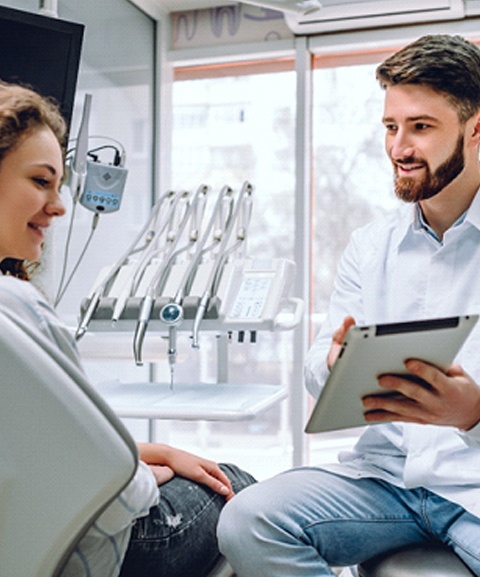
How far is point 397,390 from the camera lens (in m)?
1.18

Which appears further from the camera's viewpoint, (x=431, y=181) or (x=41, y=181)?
(x=431, y=181)

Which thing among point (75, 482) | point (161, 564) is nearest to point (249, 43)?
point (161, 564)

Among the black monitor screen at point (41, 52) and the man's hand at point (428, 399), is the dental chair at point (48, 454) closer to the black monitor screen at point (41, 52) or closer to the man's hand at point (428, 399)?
the man's hand at point (428, 399)

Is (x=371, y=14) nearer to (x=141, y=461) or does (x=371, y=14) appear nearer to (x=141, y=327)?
(x=141, y=327)

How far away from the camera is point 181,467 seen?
1250 mm

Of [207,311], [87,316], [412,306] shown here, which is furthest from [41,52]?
[412,306]

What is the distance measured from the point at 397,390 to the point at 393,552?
1.20ft

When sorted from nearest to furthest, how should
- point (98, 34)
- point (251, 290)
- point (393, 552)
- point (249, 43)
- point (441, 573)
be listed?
point (441, 573), point (393, 552), point (251, 290), point (98, 34), point (249, 43)

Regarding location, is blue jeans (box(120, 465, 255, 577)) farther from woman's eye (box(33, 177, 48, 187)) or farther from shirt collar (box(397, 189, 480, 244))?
shirt collar (box(397, 189, 480, 244))

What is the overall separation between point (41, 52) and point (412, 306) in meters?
1.32

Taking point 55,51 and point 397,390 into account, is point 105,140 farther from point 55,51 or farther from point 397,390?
point 397,390

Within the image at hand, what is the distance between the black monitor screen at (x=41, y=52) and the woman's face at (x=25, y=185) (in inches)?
37.2

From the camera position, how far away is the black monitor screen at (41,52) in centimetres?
210

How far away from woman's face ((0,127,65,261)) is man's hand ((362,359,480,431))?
64cm
